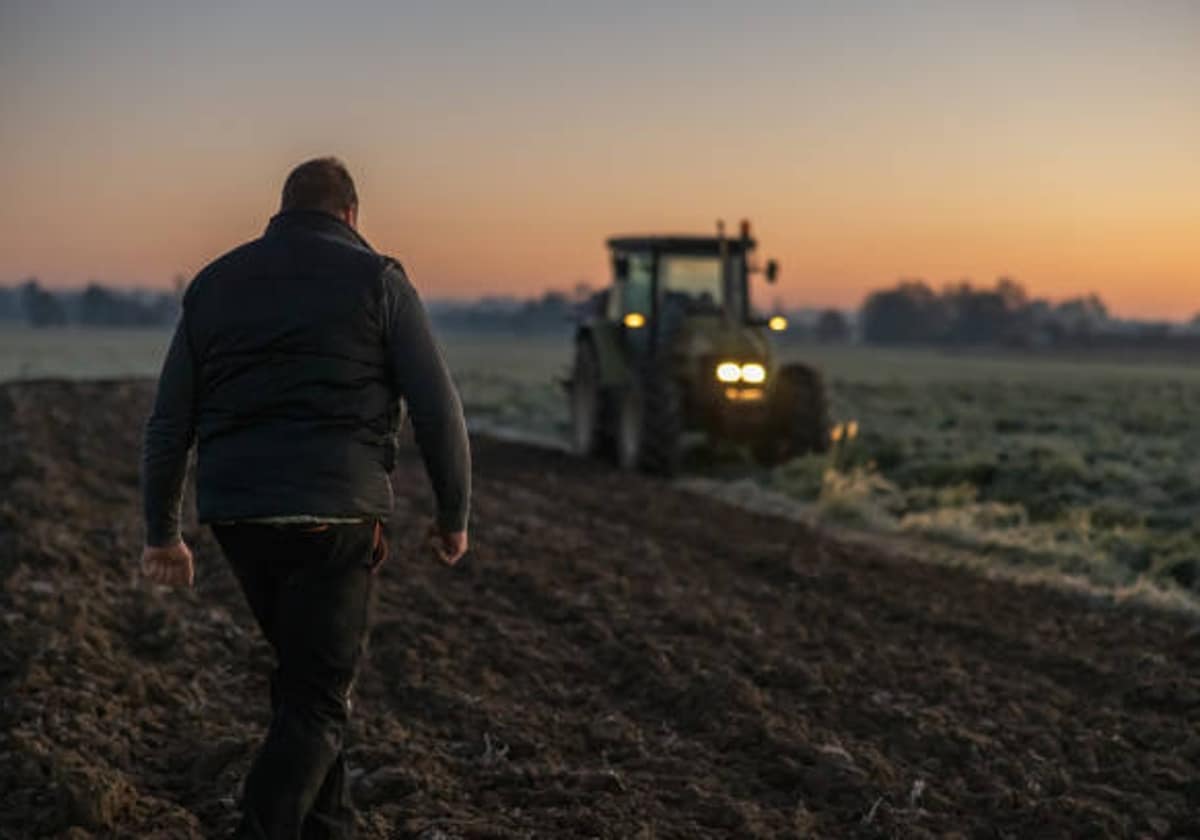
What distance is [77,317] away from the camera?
153375 mm

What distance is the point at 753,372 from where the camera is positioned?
15.0m

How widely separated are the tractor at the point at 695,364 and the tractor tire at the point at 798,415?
11 mm

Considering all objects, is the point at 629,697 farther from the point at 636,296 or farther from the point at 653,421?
the point at 636,296

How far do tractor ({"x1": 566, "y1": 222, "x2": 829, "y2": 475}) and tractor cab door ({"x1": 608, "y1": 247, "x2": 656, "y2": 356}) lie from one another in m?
0.01

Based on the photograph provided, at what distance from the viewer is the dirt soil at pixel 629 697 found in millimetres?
4773

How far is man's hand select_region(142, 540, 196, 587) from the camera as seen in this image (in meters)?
3.60

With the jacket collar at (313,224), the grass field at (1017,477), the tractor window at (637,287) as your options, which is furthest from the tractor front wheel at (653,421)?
the jacket collar at (313,224)

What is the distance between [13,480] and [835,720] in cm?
911

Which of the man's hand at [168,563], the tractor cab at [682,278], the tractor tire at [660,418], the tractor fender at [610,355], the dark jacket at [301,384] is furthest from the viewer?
→ the tractor fender at [610,355]

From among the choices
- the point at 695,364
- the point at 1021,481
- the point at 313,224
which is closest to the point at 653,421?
the point at 695,364

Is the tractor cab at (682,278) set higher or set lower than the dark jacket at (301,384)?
higher

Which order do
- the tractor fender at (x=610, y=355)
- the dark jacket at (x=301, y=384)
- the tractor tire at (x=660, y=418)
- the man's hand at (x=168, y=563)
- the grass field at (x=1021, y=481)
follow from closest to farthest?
the dark jacket at (x=301, y=384), the man's hand at (x=168, y=563), the grass field at (x=1021, y=481), the tractor tire at (x=660, y=418), the tractor fender at (x=610, y=355)

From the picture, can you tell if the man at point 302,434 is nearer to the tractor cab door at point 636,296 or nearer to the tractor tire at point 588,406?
the tractor cab door at point 636,296

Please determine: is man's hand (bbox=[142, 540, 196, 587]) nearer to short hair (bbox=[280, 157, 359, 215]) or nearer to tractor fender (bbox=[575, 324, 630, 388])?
short hair (bbox=[280, 157, 359, 215])
